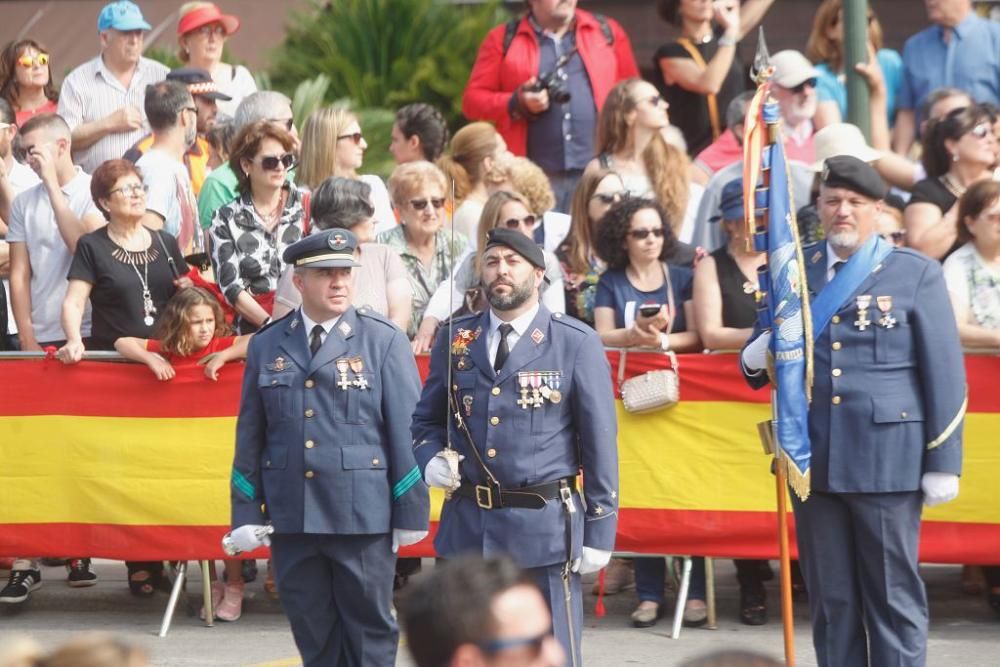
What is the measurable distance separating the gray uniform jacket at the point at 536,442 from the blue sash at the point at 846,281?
88cm

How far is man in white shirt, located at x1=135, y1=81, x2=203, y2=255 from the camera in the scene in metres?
10.2

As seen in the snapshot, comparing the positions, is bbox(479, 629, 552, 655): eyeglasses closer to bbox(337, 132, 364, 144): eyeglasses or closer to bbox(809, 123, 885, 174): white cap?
bbox(809, 123, 885, 174): white cap

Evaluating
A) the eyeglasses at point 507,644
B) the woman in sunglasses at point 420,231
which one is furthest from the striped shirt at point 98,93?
the eyeglasses at point 507,644

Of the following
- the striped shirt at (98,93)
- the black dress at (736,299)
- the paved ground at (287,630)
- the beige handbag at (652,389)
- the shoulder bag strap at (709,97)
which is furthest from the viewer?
the shoulder bag strap at (709,97)

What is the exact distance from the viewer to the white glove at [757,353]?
7160 millimetres

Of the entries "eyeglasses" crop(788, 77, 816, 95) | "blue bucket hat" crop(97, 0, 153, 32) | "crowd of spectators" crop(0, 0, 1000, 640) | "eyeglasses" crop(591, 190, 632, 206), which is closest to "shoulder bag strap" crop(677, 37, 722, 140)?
"crowd of spectators" crop(0, 0, 1000, 640)

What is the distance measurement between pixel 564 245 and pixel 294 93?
7.38 metres

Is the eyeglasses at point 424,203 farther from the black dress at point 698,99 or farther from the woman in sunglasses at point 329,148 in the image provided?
the black dress at point 698,99

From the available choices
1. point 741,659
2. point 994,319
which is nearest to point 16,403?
point 994,319

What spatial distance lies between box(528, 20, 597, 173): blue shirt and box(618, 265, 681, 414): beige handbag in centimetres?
288

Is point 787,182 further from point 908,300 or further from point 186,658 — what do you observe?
point 186,658

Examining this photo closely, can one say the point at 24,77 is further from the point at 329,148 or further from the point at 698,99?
the point at 698,99

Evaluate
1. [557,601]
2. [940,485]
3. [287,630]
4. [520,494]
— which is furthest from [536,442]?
[287,630]

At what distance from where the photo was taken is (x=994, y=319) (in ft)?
28.2
